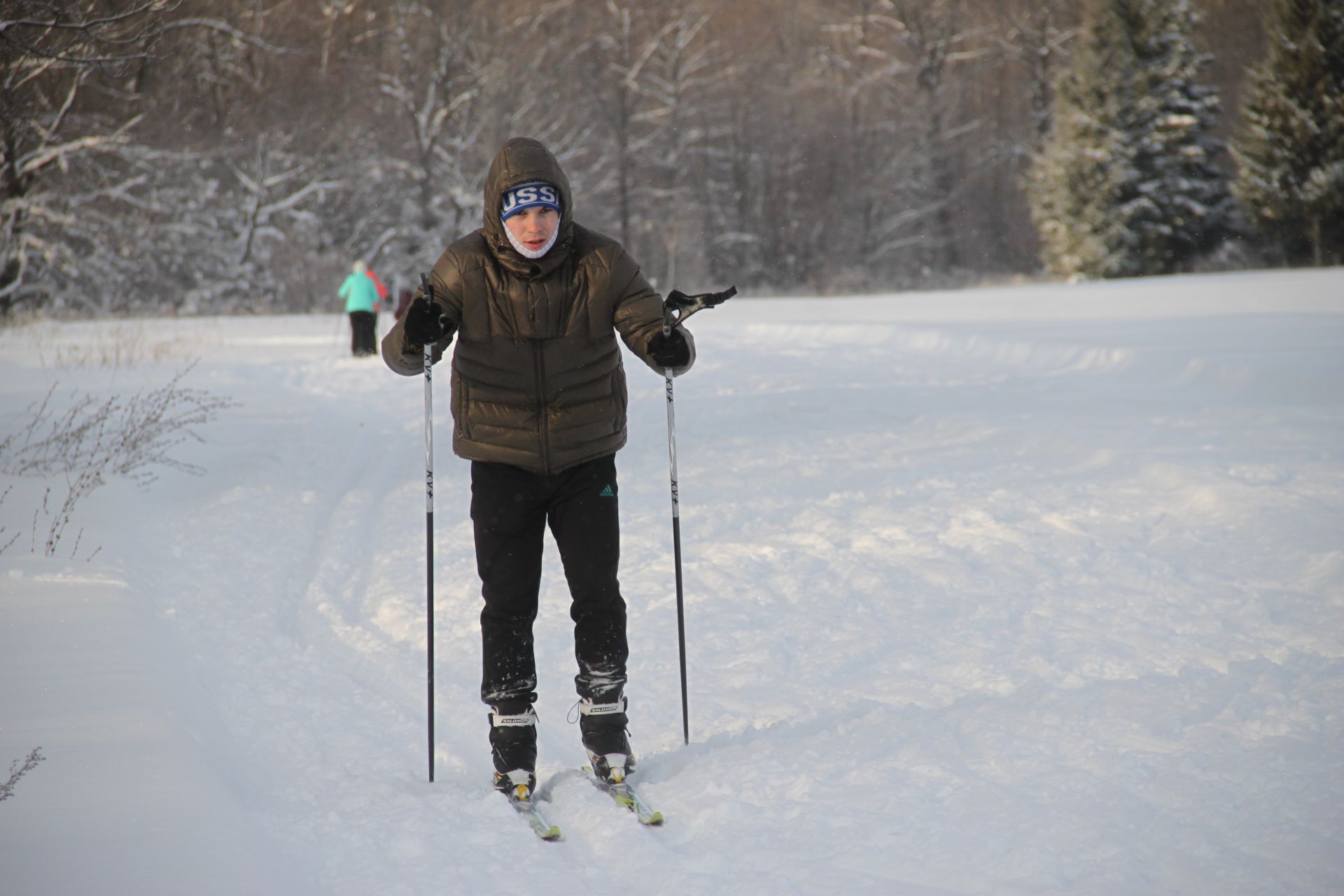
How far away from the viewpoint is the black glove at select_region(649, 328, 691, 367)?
3688 mm

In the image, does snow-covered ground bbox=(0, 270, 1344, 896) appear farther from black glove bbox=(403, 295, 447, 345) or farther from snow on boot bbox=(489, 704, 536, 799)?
black glove bbox=(403, 295, 447, 345)

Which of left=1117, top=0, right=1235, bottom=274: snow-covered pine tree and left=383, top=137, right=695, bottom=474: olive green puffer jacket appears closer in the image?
left=383, top=137, right=695, bottom=474: olive green puffer jacket

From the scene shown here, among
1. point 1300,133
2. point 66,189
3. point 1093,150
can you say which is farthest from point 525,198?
point 1093,150

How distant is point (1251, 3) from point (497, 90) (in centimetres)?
2629

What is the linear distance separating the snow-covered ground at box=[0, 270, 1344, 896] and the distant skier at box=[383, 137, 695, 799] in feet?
1.17

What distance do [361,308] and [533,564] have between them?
46.3ft

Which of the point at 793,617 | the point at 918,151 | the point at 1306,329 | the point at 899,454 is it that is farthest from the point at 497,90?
the point at 793,617

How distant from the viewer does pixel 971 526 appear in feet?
22.2

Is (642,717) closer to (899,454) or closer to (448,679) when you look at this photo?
(448,679)

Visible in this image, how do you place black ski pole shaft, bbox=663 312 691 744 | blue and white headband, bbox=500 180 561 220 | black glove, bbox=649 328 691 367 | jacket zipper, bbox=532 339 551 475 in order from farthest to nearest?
1. black ski pole shaft, bbox=663 312 691 744
2. black glove, bbox=649 328 691 367
3. jacket zipper, bbox=532 339 551 475
4. blue and white headband, bbox=500 180 561 220

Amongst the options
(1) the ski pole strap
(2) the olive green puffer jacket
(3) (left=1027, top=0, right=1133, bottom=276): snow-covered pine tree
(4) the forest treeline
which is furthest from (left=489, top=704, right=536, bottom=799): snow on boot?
(3) (left=1027, top=0, right=1133, bottom=276): snow-covered pine tree

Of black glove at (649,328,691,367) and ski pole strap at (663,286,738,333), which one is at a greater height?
ski pole strap at (663,286,738,333)

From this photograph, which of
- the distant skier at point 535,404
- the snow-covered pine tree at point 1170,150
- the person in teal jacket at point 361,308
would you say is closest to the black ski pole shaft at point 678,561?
the distant skier at point 535,404

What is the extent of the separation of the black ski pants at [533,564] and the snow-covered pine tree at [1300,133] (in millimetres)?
28670
